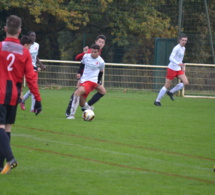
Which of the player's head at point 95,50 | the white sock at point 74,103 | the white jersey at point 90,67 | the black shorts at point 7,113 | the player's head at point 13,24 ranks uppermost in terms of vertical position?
the player's head at point 13,24

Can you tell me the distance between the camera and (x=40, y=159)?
326 inches

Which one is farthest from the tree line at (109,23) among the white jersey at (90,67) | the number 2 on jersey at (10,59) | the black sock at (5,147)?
the black sock at (5,147)

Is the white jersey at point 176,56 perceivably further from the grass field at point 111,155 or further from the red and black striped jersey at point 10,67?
the red and black striped jersey at point 10,67

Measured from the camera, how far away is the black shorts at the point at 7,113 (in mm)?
7184

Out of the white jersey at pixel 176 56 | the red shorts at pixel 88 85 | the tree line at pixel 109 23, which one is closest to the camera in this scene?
the red shorts at pixel 88 85

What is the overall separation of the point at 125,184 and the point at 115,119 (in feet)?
25.6

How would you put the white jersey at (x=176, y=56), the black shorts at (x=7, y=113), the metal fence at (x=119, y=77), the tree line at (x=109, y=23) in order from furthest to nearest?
the tree line at (x=109, y=23) < the metal fence at (x=119, y=77) < the white jersey at (x=176, y=56) < the black shorts at (x=7, y=113)

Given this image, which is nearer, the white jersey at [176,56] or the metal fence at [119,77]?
the white jersey at [176,56]

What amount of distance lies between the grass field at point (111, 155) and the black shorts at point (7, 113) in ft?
2.08

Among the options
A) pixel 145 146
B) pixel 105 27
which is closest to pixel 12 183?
pixel 145 146

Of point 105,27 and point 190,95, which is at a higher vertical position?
point 105,27

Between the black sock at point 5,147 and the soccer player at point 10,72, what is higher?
the soccer player at point 10,72

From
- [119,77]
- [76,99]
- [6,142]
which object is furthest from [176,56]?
[6,142]

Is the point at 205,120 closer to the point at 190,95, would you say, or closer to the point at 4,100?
the point at 4,100
